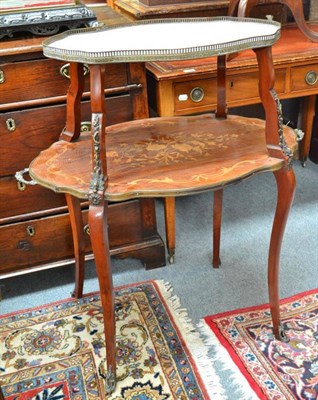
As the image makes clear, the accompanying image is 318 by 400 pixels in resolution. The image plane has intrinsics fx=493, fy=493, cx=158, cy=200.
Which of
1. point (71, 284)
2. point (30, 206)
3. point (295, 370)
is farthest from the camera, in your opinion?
point (71, 284)

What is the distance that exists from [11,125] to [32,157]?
0.12 meters

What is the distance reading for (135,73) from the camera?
1.45m

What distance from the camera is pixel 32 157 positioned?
1.49 meters

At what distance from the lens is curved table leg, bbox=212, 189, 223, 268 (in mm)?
1689

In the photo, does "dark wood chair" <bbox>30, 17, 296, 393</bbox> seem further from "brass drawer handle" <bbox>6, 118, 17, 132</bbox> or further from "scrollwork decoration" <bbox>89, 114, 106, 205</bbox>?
"brass drawer handle" <bbox>6, 118, 17, 132</bbox>

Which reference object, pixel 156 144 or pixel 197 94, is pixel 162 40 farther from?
pixel 197 94

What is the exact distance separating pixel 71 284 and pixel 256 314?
65 centimetres

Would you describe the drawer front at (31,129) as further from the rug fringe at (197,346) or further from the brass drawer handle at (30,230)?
the rug fringe at (197,346)

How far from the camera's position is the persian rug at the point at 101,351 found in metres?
1.30

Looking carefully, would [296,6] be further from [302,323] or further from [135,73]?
[302,323]

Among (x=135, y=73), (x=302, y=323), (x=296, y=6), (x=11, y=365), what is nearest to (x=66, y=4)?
(x=135, y=73)

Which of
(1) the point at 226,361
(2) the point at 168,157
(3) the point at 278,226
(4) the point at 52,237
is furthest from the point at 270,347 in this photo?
(4) the point at 52,237

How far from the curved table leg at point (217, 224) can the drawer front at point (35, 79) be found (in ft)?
1.78

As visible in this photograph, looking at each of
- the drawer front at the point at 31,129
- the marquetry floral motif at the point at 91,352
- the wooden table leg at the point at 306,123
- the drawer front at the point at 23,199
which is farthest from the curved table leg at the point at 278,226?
the wooden table leg at the point at 306,123
